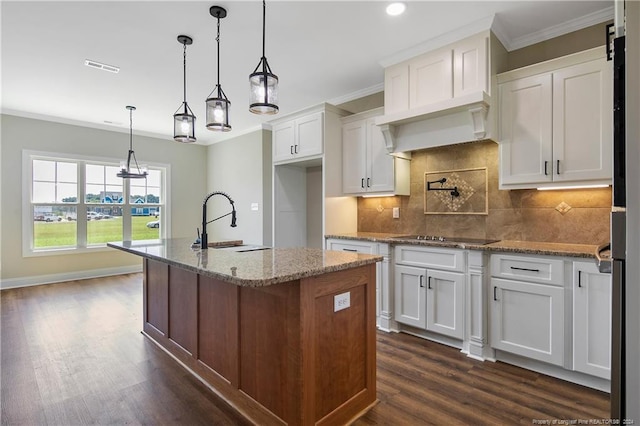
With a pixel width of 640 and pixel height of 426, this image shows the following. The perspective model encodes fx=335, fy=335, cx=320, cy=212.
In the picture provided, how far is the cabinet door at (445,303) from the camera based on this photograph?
2.88 metres

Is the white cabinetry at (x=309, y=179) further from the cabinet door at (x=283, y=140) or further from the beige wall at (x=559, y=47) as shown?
the beige wall at (x=559, y=47)

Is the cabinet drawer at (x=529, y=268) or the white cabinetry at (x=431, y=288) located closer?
the cabinet drawer at (x=529, y=268)

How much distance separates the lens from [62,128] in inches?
222

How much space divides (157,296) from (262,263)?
1721 mm

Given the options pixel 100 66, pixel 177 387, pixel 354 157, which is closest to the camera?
A: pixel 177 387

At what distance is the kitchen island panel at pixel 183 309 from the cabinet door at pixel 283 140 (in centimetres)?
233

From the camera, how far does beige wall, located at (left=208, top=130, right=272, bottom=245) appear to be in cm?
604

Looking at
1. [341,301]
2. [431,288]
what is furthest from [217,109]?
[431,288]

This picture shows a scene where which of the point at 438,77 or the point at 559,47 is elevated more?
the point at 559,47

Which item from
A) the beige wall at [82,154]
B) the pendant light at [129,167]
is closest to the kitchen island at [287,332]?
the pendant light at [129,167]

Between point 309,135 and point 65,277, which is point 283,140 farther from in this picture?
point 65,277

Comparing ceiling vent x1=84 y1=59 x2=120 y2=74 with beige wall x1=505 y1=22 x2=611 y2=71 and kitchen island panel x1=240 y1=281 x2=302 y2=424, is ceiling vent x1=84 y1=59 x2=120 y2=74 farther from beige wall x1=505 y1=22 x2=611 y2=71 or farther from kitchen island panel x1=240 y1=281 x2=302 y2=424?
beige wall x1=505 y1=22 x2=611 y2=71

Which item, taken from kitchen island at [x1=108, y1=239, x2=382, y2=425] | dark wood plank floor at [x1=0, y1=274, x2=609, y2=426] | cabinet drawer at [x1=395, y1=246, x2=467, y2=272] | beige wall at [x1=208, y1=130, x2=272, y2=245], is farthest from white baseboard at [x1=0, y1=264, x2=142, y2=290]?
cabinet drawer at [x1=395, y1=246, x2=467, y2=272]

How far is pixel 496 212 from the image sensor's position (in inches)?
126
